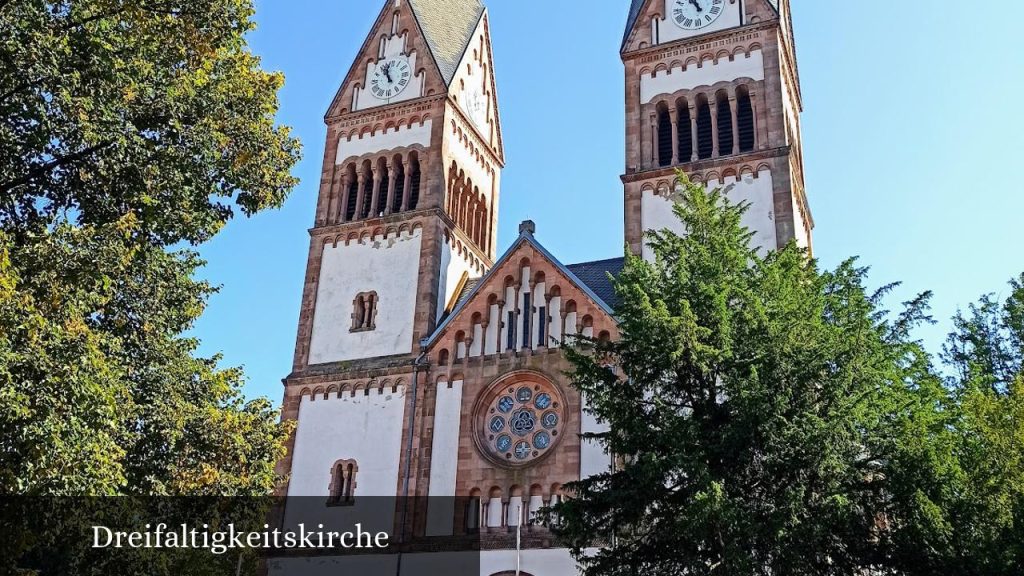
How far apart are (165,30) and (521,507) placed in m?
13.9

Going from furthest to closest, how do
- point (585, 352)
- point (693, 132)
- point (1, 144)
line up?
1. point (693, 132)
2. point (585, 352)
3. point (1, 144)

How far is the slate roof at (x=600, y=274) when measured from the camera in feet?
86.7

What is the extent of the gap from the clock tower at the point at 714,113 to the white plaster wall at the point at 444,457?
21.7 feet

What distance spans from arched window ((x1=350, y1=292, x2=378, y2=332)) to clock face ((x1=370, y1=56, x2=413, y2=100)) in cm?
763

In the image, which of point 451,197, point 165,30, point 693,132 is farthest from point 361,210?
point 165,30

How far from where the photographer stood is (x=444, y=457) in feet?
82.1

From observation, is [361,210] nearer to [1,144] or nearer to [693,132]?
[693,132]

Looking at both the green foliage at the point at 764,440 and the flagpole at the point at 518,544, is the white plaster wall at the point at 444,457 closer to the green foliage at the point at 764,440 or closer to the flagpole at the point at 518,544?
the flagpole at the point at 518,544

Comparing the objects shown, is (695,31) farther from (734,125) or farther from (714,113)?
(734,125)

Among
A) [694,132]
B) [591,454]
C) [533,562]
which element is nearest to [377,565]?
[533,562]

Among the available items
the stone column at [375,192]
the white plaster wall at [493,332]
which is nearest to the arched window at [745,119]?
the white plaster wall at [493,332]

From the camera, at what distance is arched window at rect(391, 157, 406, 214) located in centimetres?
3081

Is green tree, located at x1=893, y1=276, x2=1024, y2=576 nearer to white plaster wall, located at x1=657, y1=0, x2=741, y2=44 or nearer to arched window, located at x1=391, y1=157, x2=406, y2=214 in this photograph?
white plaster wall, located at x1=657, y1=0, x2=741, y2=44

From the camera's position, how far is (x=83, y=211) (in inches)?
555
